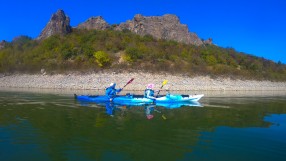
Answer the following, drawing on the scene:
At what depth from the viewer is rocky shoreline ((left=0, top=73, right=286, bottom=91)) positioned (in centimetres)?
4791

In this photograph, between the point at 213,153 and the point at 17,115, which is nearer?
the point at 213,153

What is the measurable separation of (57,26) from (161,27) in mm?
42818

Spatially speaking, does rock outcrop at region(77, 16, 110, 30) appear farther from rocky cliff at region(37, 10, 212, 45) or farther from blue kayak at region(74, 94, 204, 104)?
blue kayak at region(74, 94, 204, 104)

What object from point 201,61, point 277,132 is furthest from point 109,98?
point 201,61

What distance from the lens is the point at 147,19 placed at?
10750 centimetres

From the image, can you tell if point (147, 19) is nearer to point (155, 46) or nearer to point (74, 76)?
point (155, 46)

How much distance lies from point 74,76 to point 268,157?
45242 millimetres

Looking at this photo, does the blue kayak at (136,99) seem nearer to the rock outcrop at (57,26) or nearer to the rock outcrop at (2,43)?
the rock outcrop at (57,26)

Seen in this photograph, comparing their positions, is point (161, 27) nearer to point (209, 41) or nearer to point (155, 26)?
point (155, 26)

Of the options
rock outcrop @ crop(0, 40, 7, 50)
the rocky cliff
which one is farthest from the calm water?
the rocky cliff

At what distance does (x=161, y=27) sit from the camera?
106 m

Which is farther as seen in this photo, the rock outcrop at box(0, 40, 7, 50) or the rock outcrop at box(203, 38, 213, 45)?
the rock outcrop at box(203, 38, 213, 45)

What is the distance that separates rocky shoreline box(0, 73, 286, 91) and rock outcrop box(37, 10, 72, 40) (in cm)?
2162

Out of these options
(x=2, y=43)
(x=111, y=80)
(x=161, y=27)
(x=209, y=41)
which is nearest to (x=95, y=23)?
(x=161, y=27)
